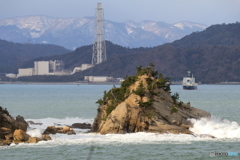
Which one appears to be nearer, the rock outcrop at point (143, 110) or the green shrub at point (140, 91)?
the rock outcrop at point (143, 110)

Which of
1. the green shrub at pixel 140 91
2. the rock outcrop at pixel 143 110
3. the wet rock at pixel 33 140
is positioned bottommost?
the wet rock at pixel 33 140

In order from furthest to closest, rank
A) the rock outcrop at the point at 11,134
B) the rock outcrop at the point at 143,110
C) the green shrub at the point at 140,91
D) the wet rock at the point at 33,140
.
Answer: the green shrub at the point at 140,91, the rock outcrop at the point at 143,110, the wet rock at the point at 33,140, the rock outcrop at the point at 11,134

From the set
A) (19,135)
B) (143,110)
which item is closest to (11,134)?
(19,135)

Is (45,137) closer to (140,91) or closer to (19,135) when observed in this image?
(19,135)

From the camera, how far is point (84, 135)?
37.2 metres

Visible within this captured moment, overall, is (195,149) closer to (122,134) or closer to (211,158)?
(211,158)

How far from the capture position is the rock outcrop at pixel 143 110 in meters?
36.8

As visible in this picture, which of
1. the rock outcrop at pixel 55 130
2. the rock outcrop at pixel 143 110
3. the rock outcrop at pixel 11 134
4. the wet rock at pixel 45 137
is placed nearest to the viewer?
the rock outcrop at pixel 11 134

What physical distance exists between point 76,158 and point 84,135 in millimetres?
7000

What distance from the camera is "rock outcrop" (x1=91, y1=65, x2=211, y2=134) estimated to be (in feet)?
121

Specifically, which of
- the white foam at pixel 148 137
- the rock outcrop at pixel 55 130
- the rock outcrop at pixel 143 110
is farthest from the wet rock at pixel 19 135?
the rock outcrop at pixel 143 110

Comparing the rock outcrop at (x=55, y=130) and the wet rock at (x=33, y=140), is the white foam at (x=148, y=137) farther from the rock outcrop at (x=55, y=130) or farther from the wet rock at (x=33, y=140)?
the rock outcrop at (x=55, y=130)

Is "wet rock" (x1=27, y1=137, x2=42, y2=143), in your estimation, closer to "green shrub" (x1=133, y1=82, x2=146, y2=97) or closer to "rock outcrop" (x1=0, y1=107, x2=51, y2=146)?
"rock outcrop" (x1=0, y1=107, x2=51, y2=146)

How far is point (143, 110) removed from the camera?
37562 millimetres
